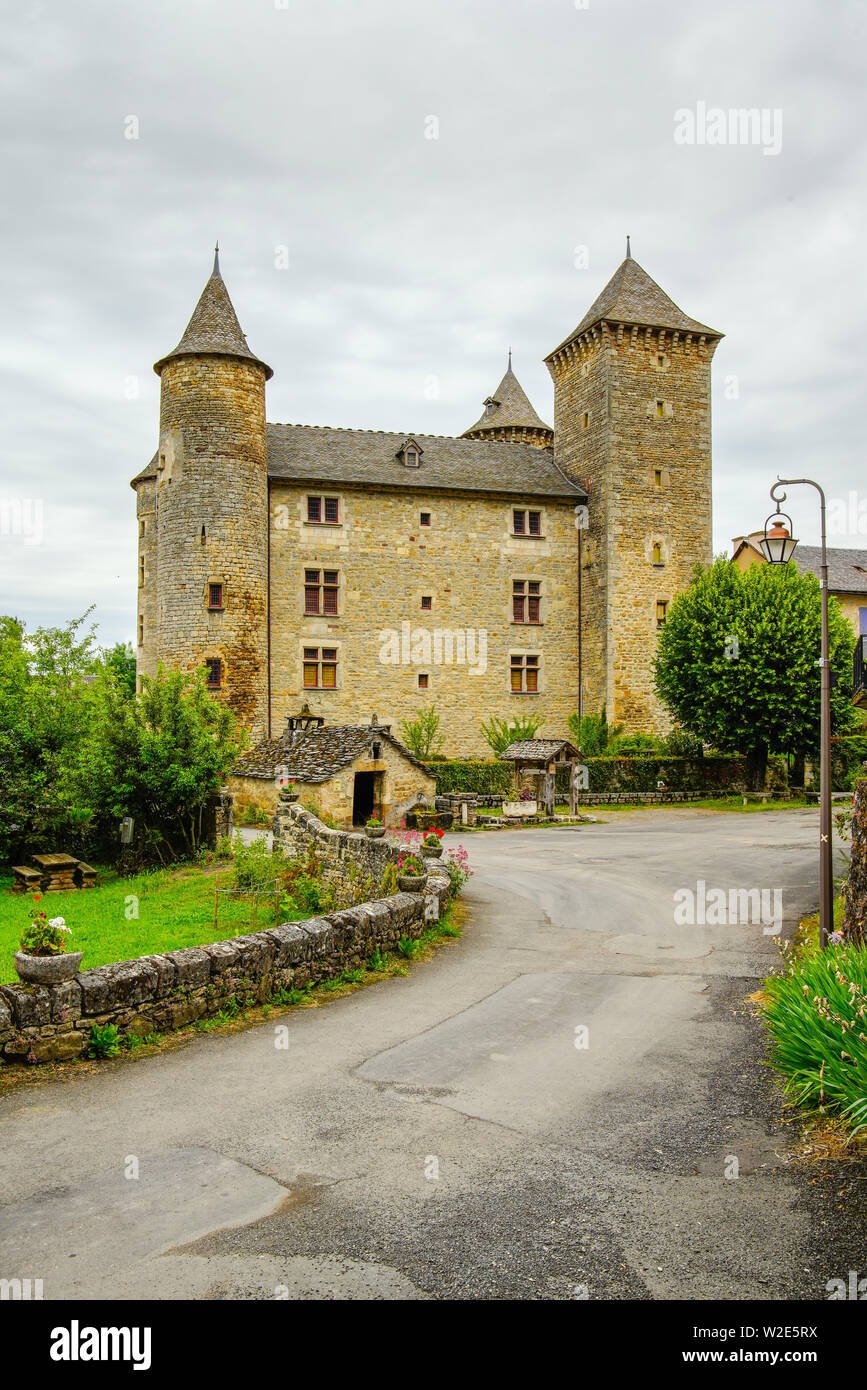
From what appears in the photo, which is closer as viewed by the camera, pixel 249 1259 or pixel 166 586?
pixel 249 1259

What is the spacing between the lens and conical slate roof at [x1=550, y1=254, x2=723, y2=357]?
3650 centimetres

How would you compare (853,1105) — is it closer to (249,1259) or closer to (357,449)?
(249,1259)

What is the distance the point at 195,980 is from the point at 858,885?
6.49 meters

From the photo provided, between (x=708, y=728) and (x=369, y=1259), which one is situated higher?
(x=708, y=728)

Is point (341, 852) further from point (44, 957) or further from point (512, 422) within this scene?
point (512, 422)

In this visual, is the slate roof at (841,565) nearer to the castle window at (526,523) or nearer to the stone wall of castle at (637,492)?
the stone wall of castle at (637,492)

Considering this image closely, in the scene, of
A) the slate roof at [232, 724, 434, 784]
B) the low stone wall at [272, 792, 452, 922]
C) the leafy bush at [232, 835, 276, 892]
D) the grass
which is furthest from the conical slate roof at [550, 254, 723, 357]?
the grass

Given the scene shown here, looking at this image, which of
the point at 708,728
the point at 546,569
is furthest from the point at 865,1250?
the point at 546,569

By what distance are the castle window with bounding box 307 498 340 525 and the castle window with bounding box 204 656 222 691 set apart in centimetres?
646

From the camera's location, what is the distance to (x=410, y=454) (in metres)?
35.8

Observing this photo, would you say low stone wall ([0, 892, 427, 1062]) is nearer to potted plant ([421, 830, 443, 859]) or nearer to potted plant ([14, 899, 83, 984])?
potted plant ([14, 899, 83, 984])

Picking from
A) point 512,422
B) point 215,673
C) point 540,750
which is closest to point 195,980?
point 540,750
